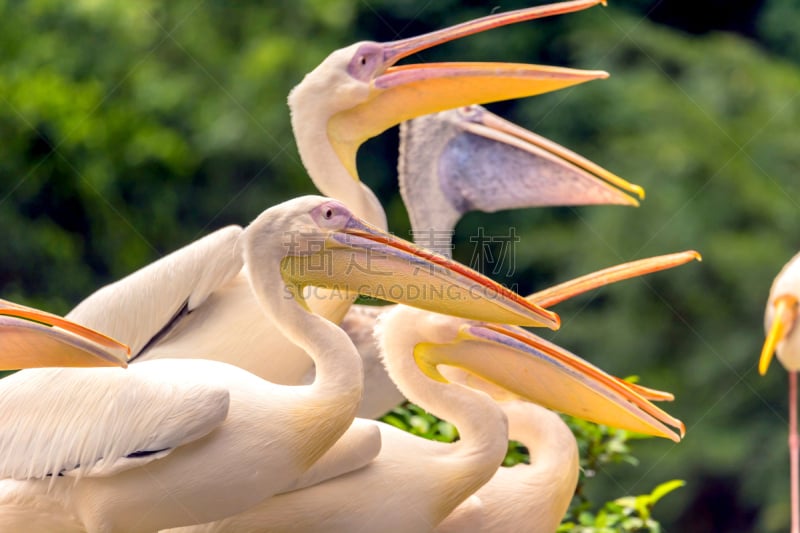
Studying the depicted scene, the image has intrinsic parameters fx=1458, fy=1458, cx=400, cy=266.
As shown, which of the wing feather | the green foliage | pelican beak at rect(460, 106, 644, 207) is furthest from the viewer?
pelican beak at rect(460, 106, 644, 207)

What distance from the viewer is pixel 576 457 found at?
403 cm

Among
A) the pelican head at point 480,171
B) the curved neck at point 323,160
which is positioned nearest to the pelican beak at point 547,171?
the pelican head at point 480,171

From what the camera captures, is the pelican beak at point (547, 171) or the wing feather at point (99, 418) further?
the pelican beak at point (547, 171)

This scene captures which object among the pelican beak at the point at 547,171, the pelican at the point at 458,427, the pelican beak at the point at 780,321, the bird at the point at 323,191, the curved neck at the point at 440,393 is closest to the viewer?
the pelican at the point at 458,427

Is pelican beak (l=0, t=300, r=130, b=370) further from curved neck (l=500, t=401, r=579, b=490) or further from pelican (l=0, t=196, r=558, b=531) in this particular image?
curved neck (l=500, t=401, r=579, b=490)

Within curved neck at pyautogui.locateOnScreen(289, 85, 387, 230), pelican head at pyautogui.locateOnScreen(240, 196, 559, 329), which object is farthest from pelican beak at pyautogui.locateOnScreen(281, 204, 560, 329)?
curved neck at pyautogui.locateOnScreen(289, 85, 387, 230)

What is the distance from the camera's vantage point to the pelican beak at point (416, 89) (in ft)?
14.7

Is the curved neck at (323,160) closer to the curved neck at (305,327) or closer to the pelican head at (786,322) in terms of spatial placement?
the curved neck at (305,327)

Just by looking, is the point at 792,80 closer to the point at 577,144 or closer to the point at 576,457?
the point at 577,144

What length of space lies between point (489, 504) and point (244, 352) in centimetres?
82

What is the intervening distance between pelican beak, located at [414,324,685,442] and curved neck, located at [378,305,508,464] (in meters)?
0.05

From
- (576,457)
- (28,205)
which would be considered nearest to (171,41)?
(28,205)

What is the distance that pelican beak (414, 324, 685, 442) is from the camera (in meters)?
3.90

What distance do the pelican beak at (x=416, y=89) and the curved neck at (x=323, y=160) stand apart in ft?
0.18
